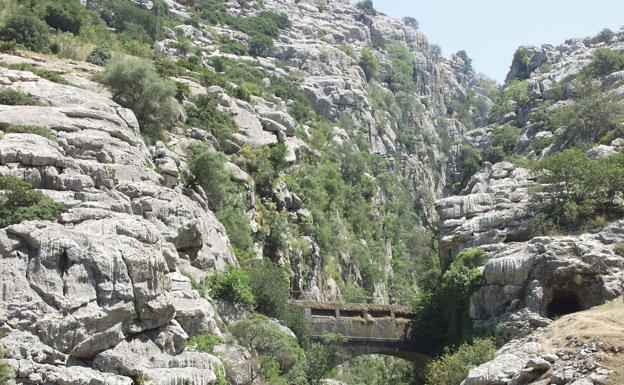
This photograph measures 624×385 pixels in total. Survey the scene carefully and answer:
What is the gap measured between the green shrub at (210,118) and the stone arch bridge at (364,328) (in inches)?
680

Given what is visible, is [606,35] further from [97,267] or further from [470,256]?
[97,267]

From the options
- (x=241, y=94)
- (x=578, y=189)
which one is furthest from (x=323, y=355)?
(x=241, y=94)

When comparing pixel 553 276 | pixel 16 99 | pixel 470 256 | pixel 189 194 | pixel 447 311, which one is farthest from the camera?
pixel 447 311

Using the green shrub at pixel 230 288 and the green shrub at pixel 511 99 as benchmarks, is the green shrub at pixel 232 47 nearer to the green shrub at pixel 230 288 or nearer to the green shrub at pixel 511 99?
the green shrub at pixel 511 99

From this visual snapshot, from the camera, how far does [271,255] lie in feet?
185

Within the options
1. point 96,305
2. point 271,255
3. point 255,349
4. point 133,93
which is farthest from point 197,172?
point 96,305

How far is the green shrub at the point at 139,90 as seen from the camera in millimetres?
50312

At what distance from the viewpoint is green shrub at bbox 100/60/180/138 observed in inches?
1981

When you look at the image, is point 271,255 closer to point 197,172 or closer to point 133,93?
point 197,172

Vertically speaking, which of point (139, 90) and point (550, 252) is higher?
point (139, 90)

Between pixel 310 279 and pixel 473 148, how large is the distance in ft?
160

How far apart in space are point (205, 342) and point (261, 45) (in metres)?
94.3

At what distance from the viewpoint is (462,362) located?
36875 mm

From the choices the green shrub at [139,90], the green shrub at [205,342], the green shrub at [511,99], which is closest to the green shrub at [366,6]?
the green shrub at [511,99]
